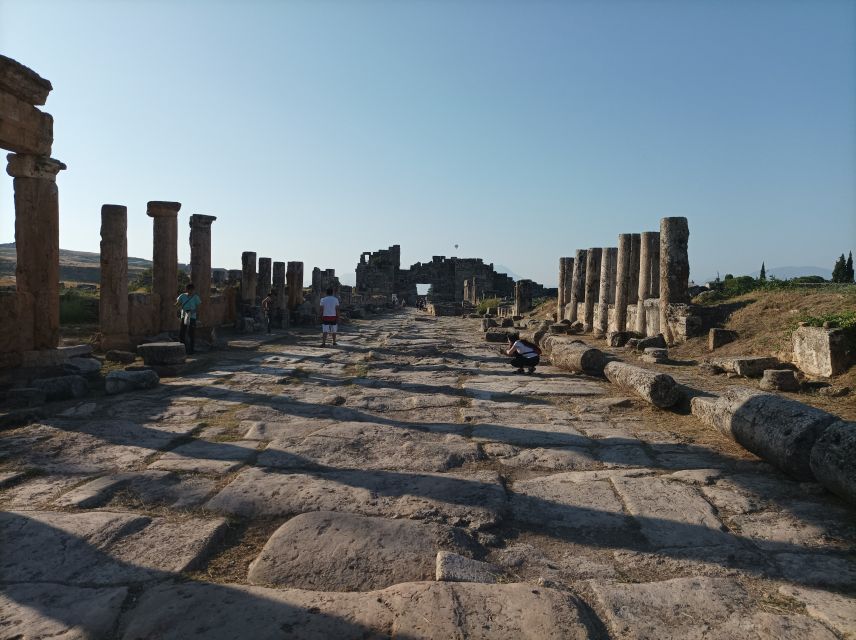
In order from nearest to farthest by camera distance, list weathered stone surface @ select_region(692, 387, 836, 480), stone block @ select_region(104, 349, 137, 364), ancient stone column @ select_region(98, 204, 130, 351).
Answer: weathered stone surface @ select_region(692, 387, 836, 480) < stone block @ select_region(104, 349, 137, 364) < ancient stone column @ select_region(98, 204, 130, 351)

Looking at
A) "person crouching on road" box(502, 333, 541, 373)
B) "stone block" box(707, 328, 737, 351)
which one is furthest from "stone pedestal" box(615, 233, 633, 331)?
"person crouching on road" box(502, 333, 541, 373)

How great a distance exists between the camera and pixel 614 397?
27.1ft

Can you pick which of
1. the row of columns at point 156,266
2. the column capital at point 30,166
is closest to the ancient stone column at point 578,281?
the row of columns at point 156,266

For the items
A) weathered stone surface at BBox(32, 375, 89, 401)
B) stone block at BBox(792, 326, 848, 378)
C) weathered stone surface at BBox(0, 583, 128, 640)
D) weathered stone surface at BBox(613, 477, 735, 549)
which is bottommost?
weathered stone surface at BBox(0, 583, 128, 640)

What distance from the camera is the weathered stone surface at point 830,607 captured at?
104 inches

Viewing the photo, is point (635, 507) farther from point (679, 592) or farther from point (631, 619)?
point (631, 619)

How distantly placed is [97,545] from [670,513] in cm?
364

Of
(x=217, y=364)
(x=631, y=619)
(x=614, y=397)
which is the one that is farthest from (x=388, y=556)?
(x=217, y=364)

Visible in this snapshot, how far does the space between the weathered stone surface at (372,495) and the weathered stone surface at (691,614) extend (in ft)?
3.60

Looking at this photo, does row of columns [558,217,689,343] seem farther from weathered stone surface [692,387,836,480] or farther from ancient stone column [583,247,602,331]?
weathered stone surface [692,387,836,480]

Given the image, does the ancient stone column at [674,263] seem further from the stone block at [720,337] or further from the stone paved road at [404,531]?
the stone paved road at [404,531]

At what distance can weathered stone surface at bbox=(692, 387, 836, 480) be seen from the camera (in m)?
4.73

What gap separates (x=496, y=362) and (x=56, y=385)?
804 cm

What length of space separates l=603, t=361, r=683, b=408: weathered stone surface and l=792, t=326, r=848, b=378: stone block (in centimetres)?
271
